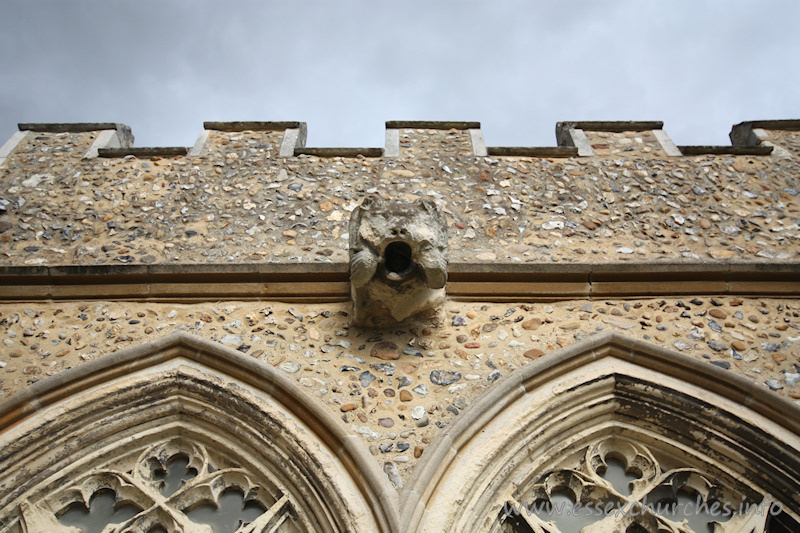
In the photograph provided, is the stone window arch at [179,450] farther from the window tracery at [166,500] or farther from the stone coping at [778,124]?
the stone coping at [778,124]

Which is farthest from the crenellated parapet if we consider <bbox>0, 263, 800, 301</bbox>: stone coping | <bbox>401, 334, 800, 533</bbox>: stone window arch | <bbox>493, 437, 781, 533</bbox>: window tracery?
<bbox>493, 437, 781, 533</bbox>: window tracery

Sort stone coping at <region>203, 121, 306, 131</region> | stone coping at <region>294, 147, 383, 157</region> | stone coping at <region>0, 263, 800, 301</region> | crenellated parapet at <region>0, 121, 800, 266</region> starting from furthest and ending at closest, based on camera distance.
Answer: stone coping at <region>203, 121, 306, 131</region>
stone coping at <region>294, 147, 383, 157</region>
crenellated parapet at <region>0, 121, 800, 266</region>
stone coping at <region>0, 263, 800, 301</region>

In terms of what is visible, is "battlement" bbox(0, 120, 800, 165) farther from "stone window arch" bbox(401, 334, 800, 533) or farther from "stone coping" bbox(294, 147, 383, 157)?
"stone window arch" bbox(401, 334, 800, 533)

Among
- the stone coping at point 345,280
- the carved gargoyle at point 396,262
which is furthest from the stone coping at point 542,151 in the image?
the carved gargoyle at point 396,262

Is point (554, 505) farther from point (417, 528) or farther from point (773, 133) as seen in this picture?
point (773, 133)

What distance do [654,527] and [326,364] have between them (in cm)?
182

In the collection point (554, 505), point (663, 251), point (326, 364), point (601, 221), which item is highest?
point (601, 221)

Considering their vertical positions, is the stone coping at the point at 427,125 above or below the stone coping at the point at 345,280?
above

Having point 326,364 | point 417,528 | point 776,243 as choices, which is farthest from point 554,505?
point 776,243

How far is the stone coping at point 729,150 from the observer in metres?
5.43

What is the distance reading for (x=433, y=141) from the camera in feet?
18.3

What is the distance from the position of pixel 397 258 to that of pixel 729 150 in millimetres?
3335

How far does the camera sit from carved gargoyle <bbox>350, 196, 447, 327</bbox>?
3.52 meters

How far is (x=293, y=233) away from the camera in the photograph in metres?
4.67
